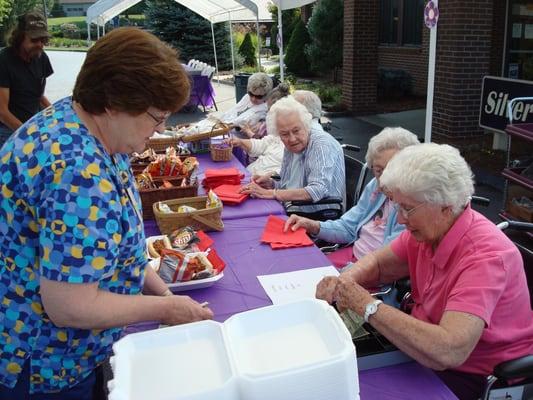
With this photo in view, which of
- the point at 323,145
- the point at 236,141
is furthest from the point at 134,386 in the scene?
the point at 236,141

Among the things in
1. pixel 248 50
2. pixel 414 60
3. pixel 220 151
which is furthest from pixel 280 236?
pixel 248 50

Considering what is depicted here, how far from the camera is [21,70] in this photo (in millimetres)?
4664

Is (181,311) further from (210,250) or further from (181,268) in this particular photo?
(210,250)

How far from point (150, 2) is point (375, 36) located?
1241 cm

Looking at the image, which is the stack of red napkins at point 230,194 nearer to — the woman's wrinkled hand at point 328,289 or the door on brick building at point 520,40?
the woman's wrinkled hand at point 328,289

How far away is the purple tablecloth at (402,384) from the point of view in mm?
1570

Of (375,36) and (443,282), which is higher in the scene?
(375,36)

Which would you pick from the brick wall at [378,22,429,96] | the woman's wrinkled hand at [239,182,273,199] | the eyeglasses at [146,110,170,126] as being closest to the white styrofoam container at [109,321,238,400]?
the eyeglasses at [146,110,170,126]

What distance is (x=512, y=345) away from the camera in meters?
1.85

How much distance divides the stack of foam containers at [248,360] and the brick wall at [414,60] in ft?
38.0

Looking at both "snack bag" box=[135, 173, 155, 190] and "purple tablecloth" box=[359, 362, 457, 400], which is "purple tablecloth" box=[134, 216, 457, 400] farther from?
"snack bag" box=[135, 173, 155, 190]

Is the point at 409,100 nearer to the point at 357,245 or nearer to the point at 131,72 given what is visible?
the point at 357,245

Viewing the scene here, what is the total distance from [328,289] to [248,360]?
0.89m

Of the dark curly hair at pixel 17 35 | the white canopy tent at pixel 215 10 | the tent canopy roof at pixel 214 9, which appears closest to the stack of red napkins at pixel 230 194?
the dark curly hair at pixel 17 35
